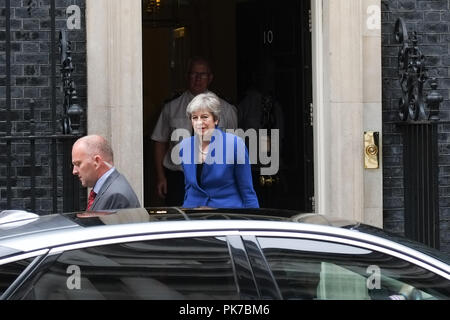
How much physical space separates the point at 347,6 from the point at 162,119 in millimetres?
2121

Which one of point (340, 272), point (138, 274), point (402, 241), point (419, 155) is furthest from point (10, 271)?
point (419, 155)

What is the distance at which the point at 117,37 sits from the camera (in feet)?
27.9

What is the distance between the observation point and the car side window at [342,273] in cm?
401

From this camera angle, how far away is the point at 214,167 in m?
6.74

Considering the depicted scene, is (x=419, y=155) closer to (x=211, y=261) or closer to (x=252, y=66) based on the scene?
(x=252, y=66)

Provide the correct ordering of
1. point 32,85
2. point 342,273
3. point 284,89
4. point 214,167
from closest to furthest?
point 342,273 < point 214,167 < point 32,85 < point 284,89

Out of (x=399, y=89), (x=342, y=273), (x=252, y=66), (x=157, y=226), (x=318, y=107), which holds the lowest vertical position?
(x=342, y=273)

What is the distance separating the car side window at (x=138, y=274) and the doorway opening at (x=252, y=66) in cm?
547

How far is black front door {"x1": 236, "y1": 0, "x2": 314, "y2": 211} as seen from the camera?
949cm

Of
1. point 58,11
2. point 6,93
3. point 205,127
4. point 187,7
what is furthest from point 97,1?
point 187,7

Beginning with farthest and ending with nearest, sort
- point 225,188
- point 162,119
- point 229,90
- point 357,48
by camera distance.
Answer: point 229,90, point 162,119, point 357,48, point 225,188
